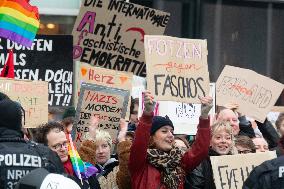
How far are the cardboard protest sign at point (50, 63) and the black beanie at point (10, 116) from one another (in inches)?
141

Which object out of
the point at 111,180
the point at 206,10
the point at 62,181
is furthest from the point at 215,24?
the point at 62,181

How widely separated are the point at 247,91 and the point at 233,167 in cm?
247

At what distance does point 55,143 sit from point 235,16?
9626 millimetres

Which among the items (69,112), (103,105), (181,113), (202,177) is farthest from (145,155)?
(181,113)

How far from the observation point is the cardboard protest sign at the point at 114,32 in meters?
11.0

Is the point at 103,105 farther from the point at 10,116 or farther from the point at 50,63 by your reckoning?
the point at 10,116

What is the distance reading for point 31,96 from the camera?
886cm

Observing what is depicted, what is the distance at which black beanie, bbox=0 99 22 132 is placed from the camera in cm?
607

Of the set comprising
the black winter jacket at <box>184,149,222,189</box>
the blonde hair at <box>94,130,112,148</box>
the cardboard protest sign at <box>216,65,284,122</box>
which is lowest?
the black winter jacket at <box>184,149,222,189</box>

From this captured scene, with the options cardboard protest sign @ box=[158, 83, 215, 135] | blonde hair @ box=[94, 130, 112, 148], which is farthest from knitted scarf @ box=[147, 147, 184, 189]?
cardboard protest sign @ box=[158, 83, 215, 135]

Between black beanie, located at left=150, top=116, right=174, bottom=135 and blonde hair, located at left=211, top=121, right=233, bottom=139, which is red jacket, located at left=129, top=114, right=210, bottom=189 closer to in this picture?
black beanie, located at left=150, top=116, right=174, bottom=135

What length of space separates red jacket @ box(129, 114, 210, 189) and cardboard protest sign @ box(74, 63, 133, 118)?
2177 mm

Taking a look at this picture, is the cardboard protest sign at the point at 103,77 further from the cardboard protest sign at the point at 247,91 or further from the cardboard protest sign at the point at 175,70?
the cardboard protest sign at the point at 247,91

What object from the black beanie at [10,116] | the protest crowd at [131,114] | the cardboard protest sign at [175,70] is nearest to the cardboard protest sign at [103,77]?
the protest crowd at [131,114]
